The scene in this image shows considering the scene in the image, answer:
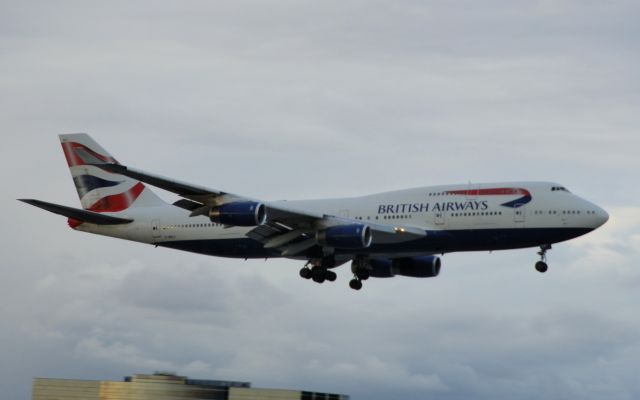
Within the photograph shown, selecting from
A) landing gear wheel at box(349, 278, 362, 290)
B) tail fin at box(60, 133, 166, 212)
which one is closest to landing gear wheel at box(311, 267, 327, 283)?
landing gear wheel at box(349, 278, 362, 290)

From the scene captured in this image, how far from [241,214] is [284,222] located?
4.91 meters

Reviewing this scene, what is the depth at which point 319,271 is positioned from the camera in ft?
229

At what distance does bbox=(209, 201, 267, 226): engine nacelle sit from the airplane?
56 mm

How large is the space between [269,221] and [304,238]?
2.76 m

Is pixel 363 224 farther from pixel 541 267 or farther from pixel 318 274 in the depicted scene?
pixel 541 267

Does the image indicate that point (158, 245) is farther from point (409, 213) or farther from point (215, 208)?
point (409, 213)

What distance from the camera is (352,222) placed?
65625mm

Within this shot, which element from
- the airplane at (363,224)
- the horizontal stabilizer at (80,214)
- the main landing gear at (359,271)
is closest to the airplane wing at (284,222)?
the airplane at (363,224)

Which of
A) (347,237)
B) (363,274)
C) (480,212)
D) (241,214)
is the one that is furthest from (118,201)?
(480,212)

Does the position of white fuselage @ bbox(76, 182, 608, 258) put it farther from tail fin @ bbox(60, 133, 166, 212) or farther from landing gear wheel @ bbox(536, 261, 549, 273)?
tail fin @ bbox(60, 133, 166, 212)

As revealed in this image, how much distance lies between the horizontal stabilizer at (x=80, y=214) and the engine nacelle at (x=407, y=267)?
16.9m

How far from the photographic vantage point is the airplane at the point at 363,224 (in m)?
64.0

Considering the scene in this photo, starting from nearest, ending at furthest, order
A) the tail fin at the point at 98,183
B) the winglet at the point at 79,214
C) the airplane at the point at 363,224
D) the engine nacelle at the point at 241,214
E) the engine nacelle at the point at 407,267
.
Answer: the engine nacelle at the point at 241,214 → the airplane at the point at 363,224 → the winglet at the point at 79,214 → the engine nacelle at the point at 407,267 → the tail fin at the point at 98,183

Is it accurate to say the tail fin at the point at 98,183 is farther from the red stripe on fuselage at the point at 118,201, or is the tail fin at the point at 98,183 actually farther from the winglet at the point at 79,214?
the winglet at the point at 79,214
